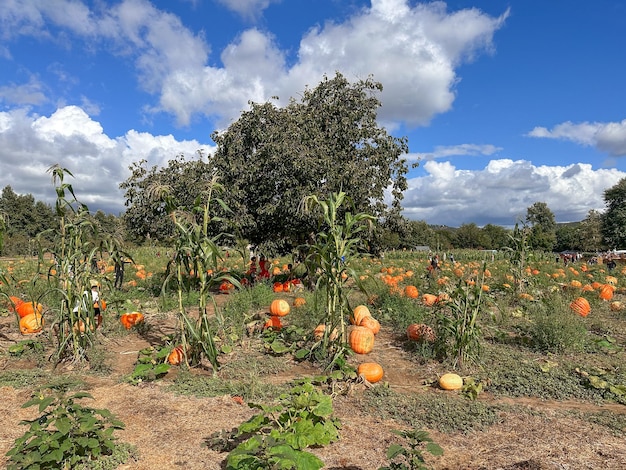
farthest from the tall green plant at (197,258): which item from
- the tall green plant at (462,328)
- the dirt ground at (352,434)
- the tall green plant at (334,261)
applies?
the tall green plant at (462,328)

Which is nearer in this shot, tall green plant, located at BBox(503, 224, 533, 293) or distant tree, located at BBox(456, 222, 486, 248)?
tall green plant, located at BBox(503, 224, 533, 293)

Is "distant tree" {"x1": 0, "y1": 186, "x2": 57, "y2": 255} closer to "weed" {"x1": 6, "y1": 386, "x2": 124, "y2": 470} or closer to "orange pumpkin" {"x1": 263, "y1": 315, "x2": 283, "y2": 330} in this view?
"orange pumpkin" {"x1": 263, "y1": 315, "x2": 283, "y2": 330}

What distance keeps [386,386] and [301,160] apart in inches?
236

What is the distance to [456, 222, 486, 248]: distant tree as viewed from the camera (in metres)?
74.8

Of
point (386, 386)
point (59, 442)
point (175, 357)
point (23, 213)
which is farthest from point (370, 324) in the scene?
point (23, 213)

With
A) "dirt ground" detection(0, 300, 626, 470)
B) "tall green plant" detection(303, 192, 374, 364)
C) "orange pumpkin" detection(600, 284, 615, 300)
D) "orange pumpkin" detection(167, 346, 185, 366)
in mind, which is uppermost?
"tall green plant" detection(303, 192, 374, 364)

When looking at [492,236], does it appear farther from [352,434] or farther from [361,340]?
[352,434]

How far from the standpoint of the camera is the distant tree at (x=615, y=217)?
45.8 m

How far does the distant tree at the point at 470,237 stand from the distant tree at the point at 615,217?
23.6 m

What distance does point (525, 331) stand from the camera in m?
7.02

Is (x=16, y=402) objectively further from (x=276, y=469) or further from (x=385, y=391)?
(x=385, y=391)

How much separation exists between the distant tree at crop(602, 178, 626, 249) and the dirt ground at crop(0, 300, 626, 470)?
5142 cm

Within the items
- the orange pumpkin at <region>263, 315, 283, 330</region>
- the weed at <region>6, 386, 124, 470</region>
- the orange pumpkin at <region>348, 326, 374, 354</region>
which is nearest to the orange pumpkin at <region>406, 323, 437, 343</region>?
the orange pumpkin at <region>348, 326, 374, 354</region>

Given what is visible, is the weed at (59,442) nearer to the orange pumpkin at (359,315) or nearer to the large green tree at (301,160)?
the orange pumpkin at (359,315)
